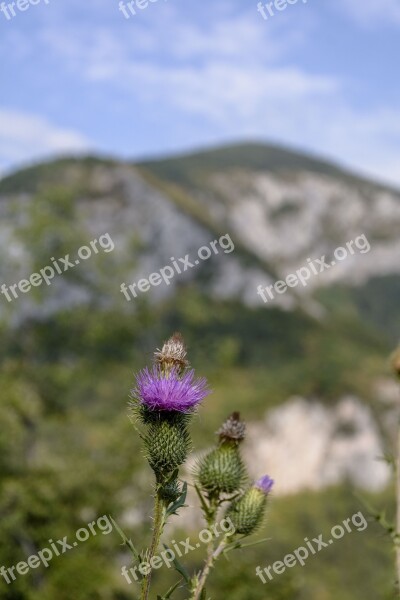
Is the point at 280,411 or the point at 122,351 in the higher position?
the point at 280,411

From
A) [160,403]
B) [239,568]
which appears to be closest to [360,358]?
[239,568]

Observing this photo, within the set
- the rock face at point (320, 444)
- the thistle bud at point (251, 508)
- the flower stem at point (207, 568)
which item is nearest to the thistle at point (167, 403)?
the flower stem at point (207, 568)

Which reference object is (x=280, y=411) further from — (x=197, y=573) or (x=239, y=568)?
(x=197, y=573)

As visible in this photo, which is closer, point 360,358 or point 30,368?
point 30,368

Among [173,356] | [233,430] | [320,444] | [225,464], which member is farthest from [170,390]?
[320,444]

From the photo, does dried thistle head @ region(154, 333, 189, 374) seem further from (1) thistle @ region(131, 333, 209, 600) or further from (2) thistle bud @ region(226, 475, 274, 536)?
(2) thistle bud @ region(226, 475, 274, 536)

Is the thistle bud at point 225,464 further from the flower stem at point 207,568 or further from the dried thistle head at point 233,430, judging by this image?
the flower stem at point 207,568
